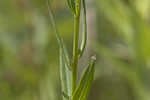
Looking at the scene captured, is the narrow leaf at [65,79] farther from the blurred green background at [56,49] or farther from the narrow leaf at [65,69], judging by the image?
the blurred green background at [56,49]

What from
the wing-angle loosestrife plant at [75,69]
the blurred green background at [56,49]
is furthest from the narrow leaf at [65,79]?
the blurred green background at [56,49]

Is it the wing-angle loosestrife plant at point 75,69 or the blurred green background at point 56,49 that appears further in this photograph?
the blurred green background at point 56,49

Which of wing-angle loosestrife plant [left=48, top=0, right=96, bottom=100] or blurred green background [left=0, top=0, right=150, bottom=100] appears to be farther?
blurred green background [left=0, top=0, right=150, bottom=100]

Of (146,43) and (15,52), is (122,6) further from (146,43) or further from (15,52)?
(15,52)

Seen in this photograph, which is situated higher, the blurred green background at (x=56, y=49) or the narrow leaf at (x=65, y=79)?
the narrow leaf at (x=65, y=79)

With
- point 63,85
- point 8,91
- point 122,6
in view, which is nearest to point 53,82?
point 8,91

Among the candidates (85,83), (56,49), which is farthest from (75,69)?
(56,49)

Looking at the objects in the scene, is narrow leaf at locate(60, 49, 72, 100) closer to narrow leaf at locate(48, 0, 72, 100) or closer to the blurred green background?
narrow leaf at locate(48, 0, 72, 100)

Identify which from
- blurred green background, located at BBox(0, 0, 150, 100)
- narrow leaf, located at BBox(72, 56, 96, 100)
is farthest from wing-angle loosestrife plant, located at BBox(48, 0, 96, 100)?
blurred green background, located at BBox(0, 0, 150, 100)

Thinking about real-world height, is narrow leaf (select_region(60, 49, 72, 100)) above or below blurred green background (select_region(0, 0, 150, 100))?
above

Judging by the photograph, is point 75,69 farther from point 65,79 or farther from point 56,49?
point 56,49
